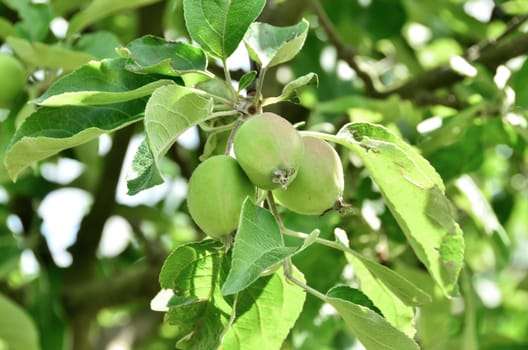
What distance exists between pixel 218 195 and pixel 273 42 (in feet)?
0.72

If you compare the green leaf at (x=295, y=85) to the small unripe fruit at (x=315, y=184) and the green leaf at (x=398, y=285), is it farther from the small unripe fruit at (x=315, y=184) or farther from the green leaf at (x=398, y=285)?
the green leaf at (x=398, y=285)

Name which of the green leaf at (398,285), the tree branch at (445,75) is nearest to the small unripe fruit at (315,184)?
the green leaf at (398,285)

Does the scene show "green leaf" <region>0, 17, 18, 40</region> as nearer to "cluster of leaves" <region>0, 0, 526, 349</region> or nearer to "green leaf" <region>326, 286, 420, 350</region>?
"cluster of leaves" <region>0, 0, 526, 349</region>

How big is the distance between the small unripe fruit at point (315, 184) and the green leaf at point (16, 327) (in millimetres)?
865

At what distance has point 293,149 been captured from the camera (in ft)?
2.46

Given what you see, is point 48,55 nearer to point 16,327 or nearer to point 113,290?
point 16,327

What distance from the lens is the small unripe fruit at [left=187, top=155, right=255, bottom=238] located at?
731mm

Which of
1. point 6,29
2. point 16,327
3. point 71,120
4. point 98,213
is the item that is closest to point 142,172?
point 71,120

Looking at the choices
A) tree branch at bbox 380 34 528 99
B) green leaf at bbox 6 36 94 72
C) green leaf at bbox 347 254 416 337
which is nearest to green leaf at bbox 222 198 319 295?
green leaf at bbox 347 254 416 337

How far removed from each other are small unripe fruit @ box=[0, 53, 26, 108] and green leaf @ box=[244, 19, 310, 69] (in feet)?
1.30

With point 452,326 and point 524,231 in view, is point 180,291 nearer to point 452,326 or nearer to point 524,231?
point 452,326

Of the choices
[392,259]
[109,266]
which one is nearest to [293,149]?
[392,259]

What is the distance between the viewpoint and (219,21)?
0.85 metres

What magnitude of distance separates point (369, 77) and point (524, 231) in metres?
1.81
